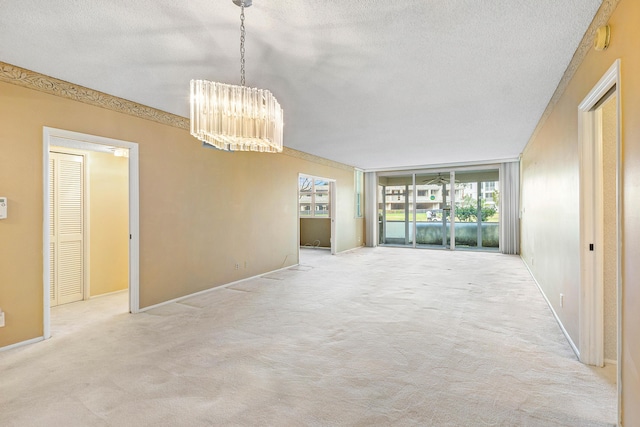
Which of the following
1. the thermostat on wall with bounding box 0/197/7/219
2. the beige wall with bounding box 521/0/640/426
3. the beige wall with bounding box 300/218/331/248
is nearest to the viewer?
the beige wall with bounding box 521/0/640/426

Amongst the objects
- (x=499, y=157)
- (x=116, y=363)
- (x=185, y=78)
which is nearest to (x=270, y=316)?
(x=116, y=363)

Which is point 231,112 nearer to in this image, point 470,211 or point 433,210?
point 433,210

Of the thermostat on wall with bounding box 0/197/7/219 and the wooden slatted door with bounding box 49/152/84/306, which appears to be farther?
the wooden slatted door with bounding box 49/152/84/306

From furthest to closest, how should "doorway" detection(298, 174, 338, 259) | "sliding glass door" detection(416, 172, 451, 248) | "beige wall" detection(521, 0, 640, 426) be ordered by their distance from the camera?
"doorway" detection(298, 174, 338, 259) → "sliding glass door" detection(416, 172, 451, 248) → "beige wall" detection(521, 0, 640, 426)

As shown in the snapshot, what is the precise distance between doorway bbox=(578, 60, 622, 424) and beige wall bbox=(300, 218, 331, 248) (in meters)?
7.70

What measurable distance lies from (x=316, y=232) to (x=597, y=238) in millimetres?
8125

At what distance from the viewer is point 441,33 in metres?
2.28

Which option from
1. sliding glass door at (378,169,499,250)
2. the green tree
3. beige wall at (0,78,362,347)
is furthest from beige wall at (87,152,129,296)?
the green tree

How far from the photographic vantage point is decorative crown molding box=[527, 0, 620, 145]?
74.4 inches

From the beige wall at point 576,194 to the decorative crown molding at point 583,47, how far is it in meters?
0.07

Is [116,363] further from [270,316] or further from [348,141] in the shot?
[348,141]

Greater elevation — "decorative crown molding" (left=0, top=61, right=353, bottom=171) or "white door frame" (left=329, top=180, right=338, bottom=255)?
"decorative crown molding" (left=0, top=61, right=353, bottom=171)

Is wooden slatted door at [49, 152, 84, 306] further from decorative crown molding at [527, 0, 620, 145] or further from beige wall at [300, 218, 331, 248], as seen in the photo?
beige wall at [300, 218, 331, 248]

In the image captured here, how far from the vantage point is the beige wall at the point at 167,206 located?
279cm
